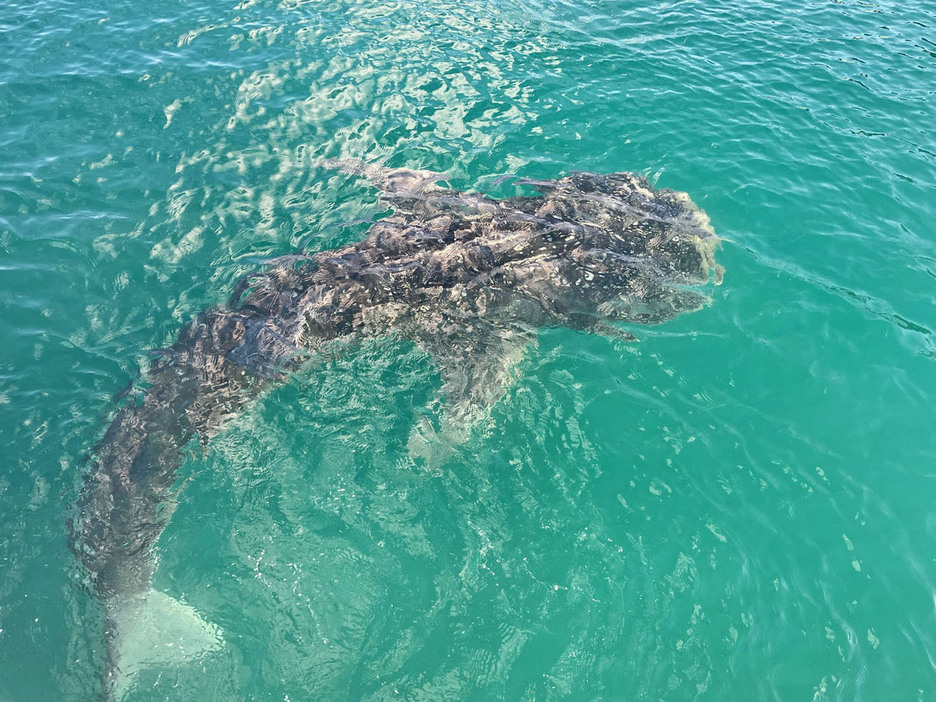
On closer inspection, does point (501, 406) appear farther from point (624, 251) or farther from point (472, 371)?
point (624, 251)

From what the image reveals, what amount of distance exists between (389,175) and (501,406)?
26.2 ft

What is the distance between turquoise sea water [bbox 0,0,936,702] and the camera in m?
8.05

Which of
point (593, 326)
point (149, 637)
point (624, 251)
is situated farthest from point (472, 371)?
point (149, 637)

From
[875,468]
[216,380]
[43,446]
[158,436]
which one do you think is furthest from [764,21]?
[43,446]

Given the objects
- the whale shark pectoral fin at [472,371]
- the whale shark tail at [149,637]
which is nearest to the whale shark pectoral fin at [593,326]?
the whale shark pectoral fin at [472,371]

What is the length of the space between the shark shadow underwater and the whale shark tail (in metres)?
0.19

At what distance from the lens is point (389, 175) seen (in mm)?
15203

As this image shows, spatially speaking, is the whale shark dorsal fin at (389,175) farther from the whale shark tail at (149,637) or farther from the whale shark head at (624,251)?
the whale shark tail at (149,637)

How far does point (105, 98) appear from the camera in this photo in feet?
58.0

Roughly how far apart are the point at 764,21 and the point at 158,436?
2685 cm

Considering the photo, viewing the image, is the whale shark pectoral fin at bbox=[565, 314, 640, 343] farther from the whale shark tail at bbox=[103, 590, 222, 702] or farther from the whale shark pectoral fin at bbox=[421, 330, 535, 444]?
the whale shark tail at bbox=[103, 590, 222, 702]

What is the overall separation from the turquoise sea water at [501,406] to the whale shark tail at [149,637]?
191mm

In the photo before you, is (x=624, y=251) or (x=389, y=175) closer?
(x=624, y=251)

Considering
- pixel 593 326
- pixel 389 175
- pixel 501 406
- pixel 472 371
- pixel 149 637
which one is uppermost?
pixel 389 175
